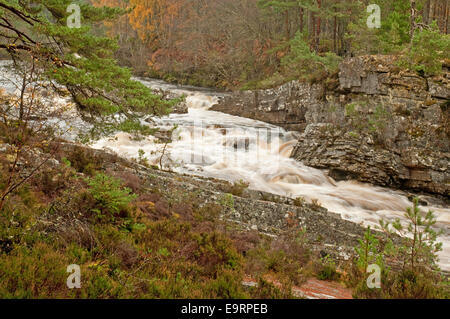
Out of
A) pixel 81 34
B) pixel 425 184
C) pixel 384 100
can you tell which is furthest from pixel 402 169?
pixel 81 34

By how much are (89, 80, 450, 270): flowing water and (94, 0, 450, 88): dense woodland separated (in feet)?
20.1

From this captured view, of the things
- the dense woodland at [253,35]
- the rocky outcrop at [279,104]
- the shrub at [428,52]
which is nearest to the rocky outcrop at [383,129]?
the shrub at [428,52]

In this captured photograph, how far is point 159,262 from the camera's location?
4.46m

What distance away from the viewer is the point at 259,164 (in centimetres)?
1639

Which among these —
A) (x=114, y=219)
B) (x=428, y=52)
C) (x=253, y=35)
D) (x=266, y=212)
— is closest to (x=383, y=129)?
(x=428, y=52)

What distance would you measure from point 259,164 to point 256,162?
321 millimetres

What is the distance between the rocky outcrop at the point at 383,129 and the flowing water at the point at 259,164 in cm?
85

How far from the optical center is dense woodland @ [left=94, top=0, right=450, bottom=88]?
20.6 m

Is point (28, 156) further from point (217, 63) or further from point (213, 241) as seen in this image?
point (217, 63)

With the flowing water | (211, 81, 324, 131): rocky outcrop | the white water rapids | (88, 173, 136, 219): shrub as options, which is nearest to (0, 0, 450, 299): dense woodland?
(88, 173, 136, 219): shrub

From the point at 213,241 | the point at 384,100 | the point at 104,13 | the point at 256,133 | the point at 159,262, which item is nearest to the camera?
the point at 159,262

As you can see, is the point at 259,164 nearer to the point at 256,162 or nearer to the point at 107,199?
the point at 256,162

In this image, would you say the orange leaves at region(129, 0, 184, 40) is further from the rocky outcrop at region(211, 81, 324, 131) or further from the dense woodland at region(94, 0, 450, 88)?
the rocky outcrop at region(211, 81, 324, 131)

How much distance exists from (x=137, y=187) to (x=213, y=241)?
3633 mm
